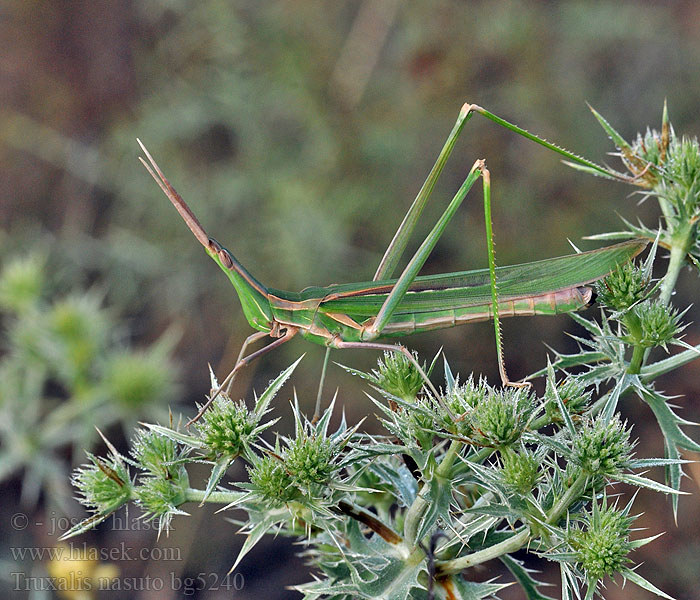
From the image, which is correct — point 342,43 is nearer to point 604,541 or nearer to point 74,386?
point 74,386

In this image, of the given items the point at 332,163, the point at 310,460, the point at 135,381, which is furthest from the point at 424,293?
the point at 332,163

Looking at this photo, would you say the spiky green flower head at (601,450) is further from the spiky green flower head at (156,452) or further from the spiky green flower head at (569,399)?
the spiky green flower head at (156,452)

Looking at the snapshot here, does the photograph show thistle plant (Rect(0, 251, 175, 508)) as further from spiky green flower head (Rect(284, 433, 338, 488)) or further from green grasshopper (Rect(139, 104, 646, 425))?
spiky green flower head (Rect(284, 433, 338, 488))

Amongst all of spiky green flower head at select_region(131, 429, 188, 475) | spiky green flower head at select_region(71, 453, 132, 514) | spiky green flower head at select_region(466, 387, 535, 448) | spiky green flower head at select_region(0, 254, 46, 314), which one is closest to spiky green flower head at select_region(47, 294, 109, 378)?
spiky green flower head at select_region(0, 254, 46, 314)

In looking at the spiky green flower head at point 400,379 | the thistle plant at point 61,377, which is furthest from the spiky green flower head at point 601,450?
the thistle plant at point 61,377

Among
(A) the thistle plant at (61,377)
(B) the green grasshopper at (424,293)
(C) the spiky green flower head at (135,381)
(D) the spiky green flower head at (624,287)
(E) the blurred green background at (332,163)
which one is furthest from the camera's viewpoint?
(E) the blurred green background at (332,163)

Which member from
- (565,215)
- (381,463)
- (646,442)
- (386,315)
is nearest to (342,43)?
(565,215)

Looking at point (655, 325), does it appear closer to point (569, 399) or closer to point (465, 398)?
point (569, 399)
